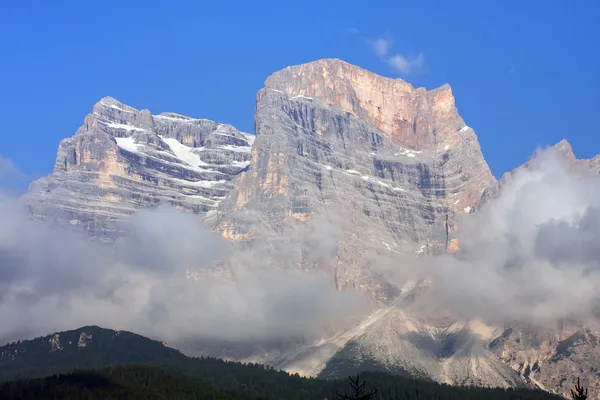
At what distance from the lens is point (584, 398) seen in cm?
6950

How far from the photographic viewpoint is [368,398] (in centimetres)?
7775

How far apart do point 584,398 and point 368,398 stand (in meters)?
17.4

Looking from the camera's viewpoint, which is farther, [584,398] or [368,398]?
[368,398]
